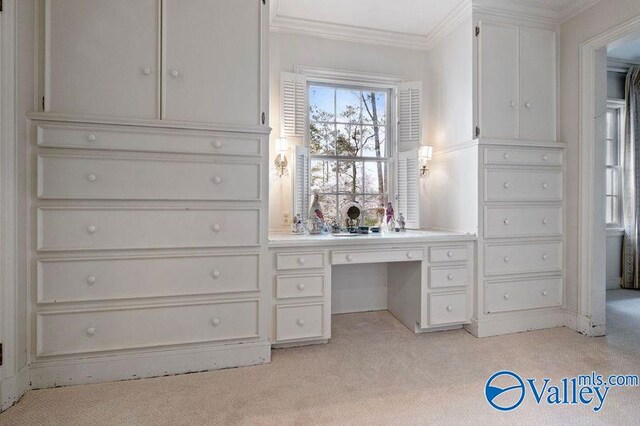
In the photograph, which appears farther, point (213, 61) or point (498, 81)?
point (498, 81)

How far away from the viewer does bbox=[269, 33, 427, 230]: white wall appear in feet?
10.1

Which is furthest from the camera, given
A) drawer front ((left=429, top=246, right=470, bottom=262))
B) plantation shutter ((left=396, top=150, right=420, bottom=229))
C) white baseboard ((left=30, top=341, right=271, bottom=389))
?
plantation shutter ((left=396, top=150, right=420, bottom=229))

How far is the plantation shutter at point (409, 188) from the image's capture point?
3.25 m

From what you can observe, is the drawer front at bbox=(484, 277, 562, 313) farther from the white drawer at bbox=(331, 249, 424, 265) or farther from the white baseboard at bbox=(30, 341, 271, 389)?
the white baseboard at bbox=(30, 341, 271, 389)

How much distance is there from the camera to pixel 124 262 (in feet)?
6.76

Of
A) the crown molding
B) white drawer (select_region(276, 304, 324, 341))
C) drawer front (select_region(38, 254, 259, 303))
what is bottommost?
white drawer (select_region(276, 304, 324, 341))

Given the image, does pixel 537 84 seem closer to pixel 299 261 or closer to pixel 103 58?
pixel 299 261

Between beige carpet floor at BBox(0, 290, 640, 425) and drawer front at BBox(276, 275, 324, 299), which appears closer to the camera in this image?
beige carpet floor at BBox(0, 290, 640, 425)

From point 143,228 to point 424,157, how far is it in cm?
260

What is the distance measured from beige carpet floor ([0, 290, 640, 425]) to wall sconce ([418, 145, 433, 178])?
162cm

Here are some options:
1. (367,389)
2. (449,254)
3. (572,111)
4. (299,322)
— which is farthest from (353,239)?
(572,111)

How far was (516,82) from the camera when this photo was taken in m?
2.86

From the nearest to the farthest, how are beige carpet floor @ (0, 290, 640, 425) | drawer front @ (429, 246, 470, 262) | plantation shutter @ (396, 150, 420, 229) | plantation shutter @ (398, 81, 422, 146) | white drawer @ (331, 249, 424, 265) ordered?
1. beige carpet floor @ (0, 290, 640, 425)
2. white drawer @ (331, 249, 424, 265)
3. drawer front @ (429, 246, 470, 262)
4. plantation shutter @ (396, 150, 420, 229)
5. plantation shutter @ (398, 81, 422, 146)

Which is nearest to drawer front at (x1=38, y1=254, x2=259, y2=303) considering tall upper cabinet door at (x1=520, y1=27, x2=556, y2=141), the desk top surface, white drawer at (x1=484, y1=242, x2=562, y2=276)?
the desk top surface
